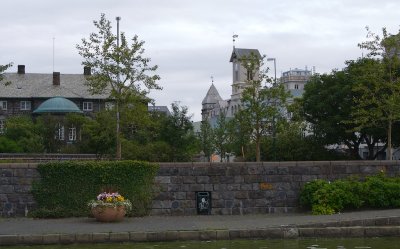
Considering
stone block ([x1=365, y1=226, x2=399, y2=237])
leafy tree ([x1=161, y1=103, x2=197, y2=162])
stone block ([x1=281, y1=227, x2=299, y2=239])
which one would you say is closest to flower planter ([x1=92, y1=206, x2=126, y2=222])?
stone block ([x1=281, y1=227, x2=299, y2=239])

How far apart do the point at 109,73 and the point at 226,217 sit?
13544 mm

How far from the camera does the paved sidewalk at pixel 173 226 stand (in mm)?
17891

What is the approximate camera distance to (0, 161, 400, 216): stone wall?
2328 centimetres

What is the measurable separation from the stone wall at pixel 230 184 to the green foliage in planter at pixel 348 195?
644mm

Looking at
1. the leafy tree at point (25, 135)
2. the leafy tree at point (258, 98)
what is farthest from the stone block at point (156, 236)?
the leafy tree at point (25, 135)

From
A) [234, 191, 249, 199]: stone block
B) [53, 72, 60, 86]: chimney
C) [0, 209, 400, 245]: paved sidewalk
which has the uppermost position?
[53, 72, 60, 86]: chimney

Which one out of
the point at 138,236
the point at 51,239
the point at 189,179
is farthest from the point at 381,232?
the point at 51,239

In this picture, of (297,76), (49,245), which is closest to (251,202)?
(49,245)

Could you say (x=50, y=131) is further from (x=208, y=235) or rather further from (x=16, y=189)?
(x=208, y=235)

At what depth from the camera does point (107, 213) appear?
68.9ft

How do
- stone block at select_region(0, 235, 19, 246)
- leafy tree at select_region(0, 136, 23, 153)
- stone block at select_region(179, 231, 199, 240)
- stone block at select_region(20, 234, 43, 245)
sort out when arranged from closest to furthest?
stone block at select_region(0, 235, 19, 246)
stone block at select_region(20, 234, 43, 245)
stone block at select_region(179, 231, 199, 240)
leafy tree at select_region(0, 136, 23, 153)

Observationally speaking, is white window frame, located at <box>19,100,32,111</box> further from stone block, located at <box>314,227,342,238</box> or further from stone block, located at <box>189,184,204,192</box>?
stone block, located at <box>314,227,342,238</box>

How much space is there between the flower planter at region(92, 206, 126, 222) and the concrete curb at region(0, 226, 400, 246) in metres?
3.06

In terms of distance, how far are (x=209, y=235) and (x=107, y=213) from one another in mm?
4104
